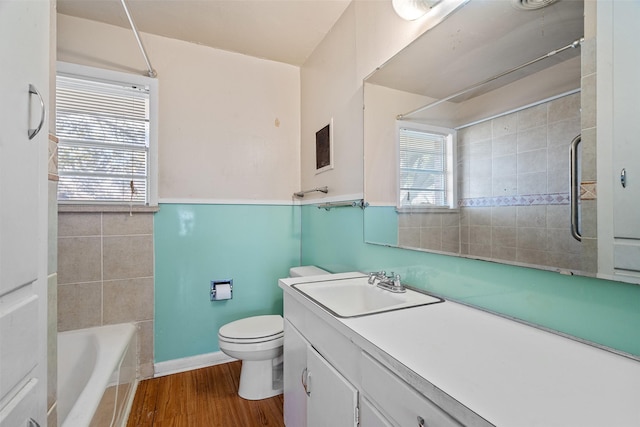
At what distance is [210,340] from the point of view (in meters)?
2.22

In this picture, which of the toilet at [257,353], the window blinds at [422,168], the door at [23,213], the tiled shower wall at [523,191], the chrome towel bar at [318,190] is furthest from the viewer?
the chrome towel bar at [318,190]

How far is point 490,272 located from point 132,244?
216 centimetres

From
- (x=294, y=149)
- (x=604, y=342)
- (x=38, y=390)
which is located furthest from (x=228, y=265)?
(x=604, y=342)

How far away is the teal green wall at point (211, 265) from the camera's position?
2.12m

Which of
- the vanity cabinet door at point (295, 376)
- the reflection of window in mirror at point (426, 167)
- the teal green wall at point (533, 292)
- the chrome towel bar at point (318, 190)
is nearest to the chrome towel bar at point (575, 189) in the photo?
the teal green wall at point (533, 292)

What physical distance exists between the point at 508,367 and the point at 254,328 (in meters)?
1.57

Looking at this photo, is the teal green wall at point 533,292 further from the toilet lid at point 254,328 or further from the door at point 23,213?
the door at point 23,213

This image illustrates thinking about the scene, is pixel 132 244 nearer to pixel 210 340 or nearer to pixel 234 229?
pixel 234 229

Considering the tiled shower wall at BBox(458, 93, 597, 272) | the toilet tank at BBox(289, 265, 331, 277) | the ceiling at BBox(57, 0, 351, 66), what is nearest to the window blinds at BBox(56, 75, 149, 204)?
the ceiling at BBox(57, 0, 351, 66)

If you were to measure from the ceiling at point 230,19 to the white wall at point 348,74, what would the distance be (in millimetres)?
156

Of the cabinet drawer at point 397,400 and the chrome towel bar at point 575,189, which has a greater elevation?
the chrome towel bar at point 575,189

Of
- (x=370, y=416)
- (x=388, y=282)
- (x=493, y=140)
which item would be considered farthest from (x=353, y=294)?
(x=493, y=140)

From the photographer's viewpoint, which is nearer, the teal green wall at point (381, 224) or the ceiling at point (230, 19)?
the teal green wall at point (381, 224)

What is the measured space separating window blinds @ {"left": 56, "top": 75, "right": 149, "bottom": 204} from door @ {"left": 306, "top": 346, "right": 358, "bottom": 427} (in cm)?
170
